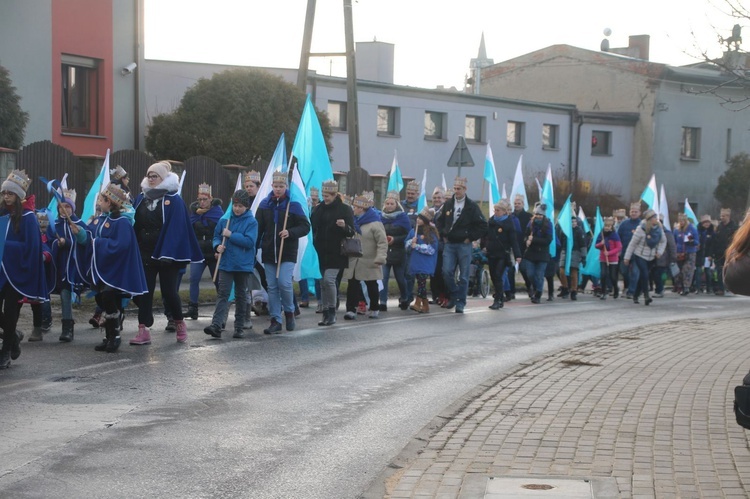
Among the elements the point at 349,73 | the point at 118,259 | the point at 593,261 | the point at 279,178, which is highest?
the point at 349,73

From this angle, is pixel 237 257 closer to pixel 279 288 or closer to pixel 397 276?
pixel 279 288

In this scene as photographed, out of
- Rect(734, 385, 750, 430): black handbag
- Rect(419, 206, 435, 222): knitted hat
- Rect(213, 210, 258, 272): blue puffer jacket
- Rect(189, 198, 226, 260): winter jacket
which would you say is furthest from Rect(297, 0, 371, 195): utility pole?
Rect(734, 385, 750, 430): black handbag

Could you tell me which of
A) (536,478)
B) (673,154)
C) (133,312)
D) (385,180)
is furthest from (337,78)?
(536,478)

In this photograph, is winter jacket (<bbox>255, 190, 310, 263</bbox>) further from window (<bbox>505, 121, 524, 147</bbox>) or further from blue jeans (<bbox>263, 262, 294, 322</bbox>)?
window (<bbox>505, 121, 524, 147</bbox>)

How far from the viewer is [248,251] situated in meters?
12.9

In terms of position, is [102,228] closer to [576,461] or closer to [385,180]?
[576,461]

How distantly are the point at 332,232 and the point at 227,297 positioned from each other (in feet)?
7.79

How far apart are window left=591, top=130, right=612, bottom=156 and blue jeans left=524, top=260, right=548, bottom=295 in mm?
33635

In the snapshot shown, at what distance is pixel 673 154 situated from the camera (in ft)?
181

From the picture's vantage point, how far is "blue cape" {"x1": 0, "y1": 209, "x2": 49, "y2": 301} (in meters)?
10.1

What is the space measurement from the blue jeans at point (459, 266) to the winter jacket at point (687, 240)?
1022 cm

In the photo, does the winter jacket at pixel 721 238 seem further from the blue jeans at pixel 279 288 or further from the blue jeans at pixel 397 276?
the blue jeans at pixel 279 288

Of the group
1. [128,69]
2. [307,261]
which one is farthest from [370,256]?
[128,69]

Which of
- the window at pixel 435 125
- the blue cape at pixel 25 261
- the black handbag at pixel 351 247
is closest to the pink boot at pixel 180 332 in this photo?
the blue cape at pixel 25 261
